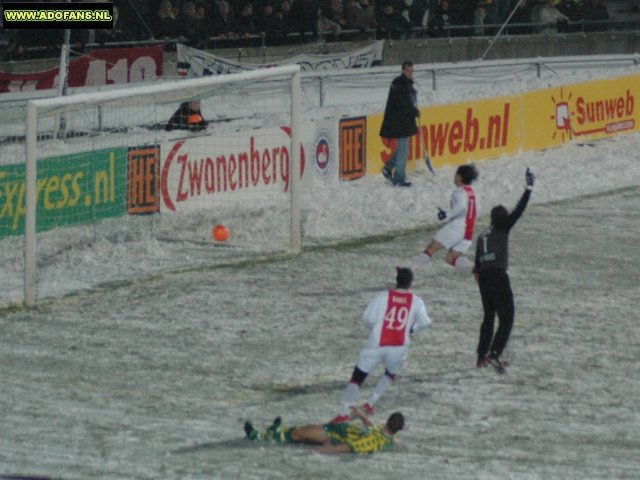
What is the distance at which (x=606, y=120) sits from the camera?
1193 inches

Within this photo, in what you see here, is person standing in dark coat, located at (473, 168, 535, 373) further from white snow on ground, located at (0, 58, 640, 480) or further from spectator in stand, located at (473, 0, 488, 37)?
spectator in stand, located at (473, 0, 488, 37)

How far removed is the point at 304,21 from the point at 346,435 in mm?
A: 23220

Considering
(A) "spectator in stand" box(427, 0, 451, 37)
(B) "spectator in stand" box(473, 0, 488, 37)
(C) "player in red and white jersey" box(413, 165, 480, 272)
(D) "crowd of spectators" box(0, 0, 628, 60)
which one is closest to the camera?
(C) "player in red and white jersey" box(413, 165, 480, 272)

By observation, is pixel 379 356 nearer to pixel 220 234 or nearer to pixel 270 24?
pixel 220 234

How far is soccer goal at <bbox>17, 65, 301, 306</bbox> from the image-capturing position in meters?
19.5

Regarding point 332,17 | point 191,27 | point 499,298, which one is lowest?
point 499,298

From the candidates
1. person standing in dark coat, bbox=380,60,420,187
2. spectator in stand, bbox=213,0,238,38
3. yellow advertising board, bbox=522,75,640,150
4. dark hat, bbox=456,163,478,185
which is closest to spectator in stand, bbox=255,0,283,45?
spectator in stand, bbox=213,0,238,38

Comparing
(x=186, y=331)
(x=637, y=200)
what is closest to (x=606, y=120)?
(x=637, y=200)

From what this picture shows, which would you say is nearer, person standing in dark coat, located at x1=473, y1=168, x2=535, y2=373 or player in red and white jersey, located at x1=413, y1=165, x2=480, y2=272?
person standing in dark coat, located at x1=473, y1=168, x2=535, y2=373

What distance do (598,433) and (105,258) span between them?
888 centimetres

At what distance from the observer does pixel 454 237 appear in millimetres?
18391

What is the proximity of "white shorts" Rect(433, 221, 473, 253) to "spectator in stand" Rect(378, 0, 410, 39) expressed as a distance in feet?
58.2

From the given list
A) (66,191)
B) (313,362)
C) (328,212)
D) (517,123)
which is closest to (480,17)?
(517,123)

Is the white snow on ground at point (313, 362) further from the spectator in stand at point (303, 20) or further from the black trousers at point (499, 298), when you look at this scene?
the spectator in stand at point (303, 20)
